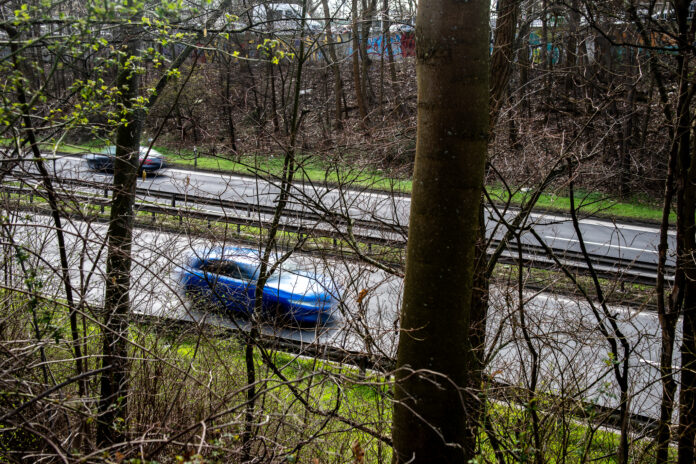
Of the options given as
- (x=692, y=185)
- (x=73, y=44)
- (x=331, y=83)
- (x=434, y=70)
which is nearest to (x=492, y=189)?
(x=692, y=185)

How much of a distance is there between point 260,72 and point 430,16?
29731mm

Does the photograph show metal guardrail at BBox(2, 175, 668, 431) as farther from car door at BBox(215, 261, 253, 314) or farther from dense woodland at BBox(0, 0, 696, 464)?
car door at BBox(215, 261, 253, 314)

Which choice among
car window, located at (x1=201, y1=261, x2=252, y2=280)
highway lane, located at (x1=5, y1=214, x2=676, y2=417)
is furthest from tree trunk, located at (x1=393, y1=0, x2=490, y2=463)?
car window, located at (x1=201, y1=261, x2=252, y2=280)

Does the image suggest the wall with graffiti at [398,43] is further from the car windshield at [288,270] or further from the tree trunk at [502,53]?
the car windshield at [288,270]

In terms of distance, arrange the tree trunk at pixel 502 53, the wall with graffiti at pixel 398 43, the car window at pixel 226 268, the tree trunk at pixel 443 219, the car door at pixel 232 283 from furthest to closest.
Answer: the wall with graffiti at pixel 398 43, the tree trunk at pixel 502 53, the car door at pixel 232 283, the car window at pixel 226 268, the tree trunk at pixel 443 219

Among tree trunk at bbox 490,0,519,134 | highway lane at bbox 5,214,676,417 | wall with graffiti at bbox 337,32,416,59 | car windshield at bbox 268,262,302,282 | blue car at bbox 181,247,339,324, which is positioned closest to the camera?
highway lane at bbox 5,214,676,417

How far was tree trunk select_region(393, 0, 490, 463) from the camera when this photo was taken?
2.73 metres

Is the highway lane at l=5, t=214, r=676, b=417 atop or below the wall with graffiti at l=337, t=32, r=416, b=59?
below

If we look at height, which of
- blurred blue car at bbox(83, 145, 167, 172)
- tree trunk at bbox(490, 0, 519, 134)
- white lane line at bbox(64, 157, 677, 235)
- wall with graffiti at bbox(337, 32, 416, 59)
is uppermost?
wall with graffiti at bbox(337, 32, 416, 59)

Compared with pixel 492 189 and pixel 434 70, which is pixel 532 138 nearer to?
pixel 492 189

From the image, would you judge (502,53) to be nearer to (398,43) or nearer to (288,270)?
(398,43)

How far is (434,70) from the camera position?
2766 millimetres

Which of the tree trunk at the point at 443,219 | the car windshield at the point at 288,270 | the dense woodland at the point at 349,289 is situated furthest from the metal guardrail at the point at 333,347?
the tree trunk at the point at 443,219

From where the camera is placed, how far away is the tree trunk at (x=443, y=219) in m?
2.73
